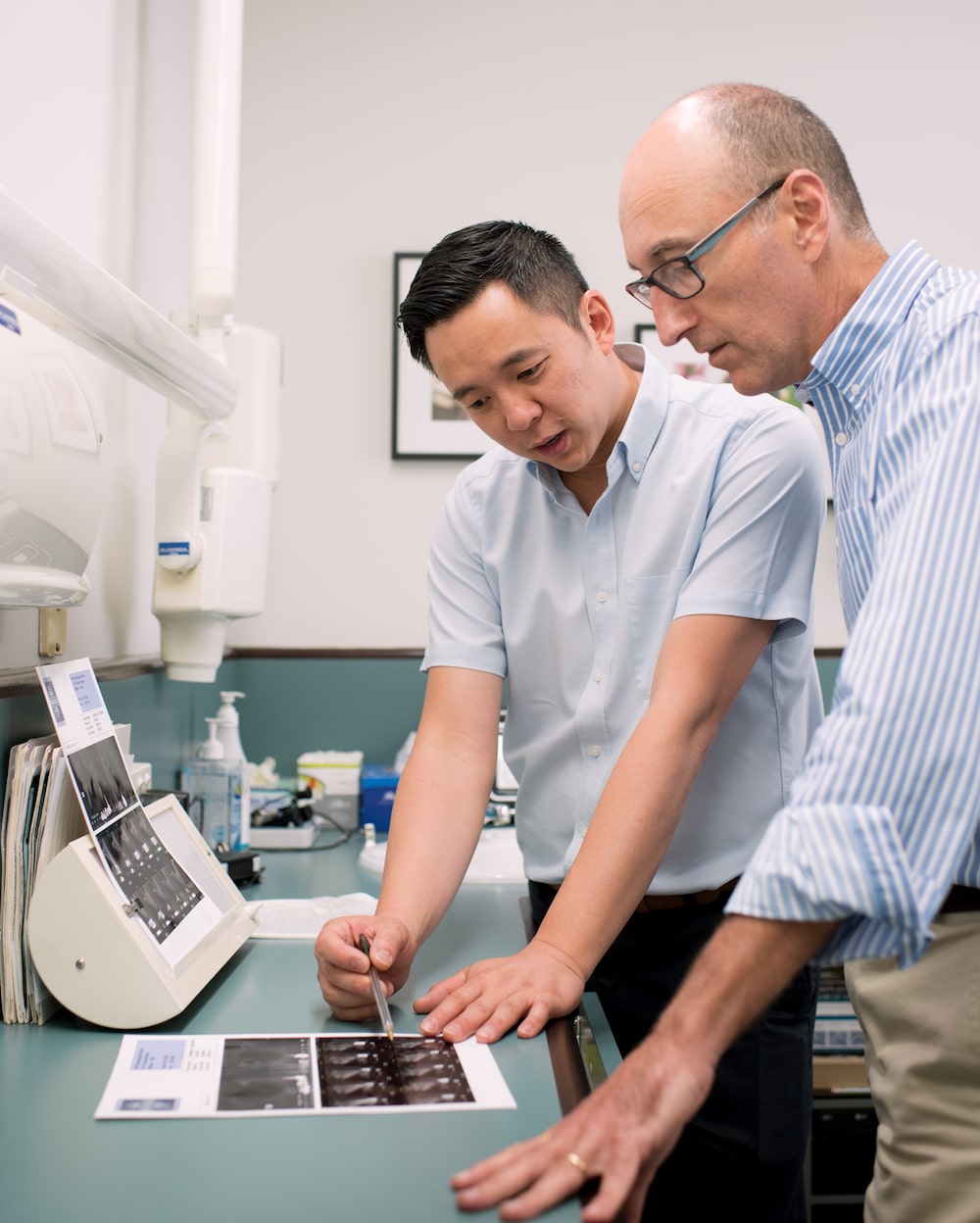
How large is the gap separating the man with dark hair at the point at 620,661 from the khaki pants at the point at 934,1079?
0.31 m

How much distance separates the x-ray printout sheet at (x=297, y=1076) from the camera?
892mm

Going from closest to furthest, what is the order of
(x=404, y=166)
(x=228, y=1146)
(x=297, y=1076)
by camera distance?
1. (x=228, y=1146)
2. (x=297, y=1076)
3. (x=404, y=166)

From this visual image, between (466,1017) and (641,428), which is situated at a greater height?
(641,428)

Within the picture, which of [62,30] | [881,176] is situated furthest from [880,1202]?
[881,176]

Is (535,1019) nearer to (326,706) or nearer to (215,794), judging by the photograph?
(215,794)

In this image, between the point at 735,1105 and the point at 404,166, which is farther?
the point at 404,166

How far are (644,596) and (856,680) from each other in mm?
654

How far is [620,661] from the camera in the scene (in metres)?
1.38

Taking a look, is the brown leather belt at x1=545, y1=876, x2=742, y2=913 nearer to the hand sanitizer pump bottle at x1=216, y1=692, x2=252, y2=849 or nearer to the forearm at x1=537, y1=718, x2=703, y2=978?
the forearm at x1=537, y1=718, x2=703, y2=978

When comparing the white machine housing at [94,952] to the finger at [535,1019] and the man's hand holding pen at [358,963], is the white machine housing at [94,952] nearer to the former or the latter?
the man's hand holding pen at [358,963]

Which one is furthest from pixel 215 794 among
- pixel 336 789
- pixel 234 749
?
pixel 336 789

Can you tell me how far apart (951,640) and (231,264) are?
151cm

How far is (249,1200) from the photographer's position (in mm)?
758

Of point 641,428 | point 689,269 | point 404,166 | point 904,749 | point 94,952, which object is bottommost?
point 94,952
